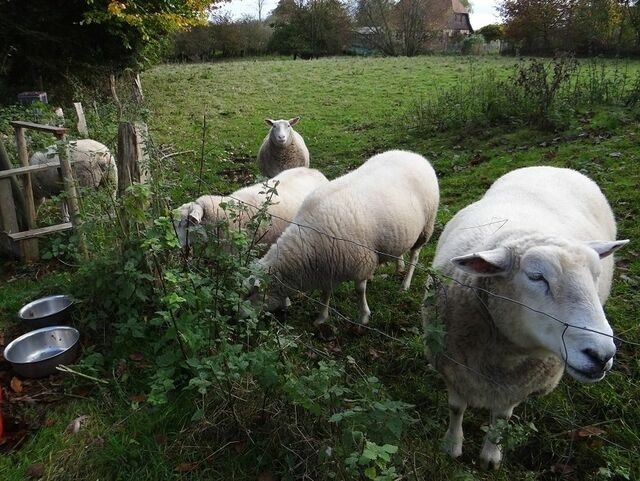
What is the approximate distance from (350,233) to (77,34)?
11.4 m

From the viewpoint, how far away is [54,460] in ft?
7.89

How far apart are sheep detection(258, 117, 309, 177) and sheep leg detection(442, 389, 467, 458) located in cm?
492

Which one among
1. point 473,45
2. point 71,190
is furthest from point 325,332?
point 473,45

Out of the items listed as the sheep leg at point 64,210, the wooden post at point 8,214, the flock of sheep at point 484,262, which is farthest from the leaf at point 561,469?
the sheep leg at point 64,210

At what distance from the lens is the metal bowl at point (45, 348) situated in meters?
3.01

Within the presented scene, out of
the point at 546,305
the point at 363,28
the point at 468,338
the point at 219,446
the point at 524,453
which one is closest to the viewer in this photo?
the point at 546,305

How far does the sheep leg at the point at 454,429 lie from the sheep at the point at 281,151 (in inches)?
194

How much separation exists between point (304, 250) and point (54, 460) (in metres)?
2.06

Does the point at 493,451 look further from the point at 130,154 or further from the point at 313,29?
the point at 313,29

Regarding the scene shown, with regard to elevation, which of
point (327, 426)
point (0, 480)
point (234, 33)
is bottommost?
point (0, 480)

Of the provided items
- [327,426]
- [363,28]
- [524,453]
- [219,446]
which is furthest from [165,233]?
[363,28]

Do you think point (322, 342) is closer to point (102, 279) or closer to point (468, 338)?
point (468, 338)

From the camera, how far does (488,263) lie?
225 cm

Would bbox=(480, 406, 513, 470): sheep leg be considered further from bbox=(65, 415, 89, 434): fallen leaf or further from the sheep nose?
bbox=(65, 415, 89, 434): fallen leaf
